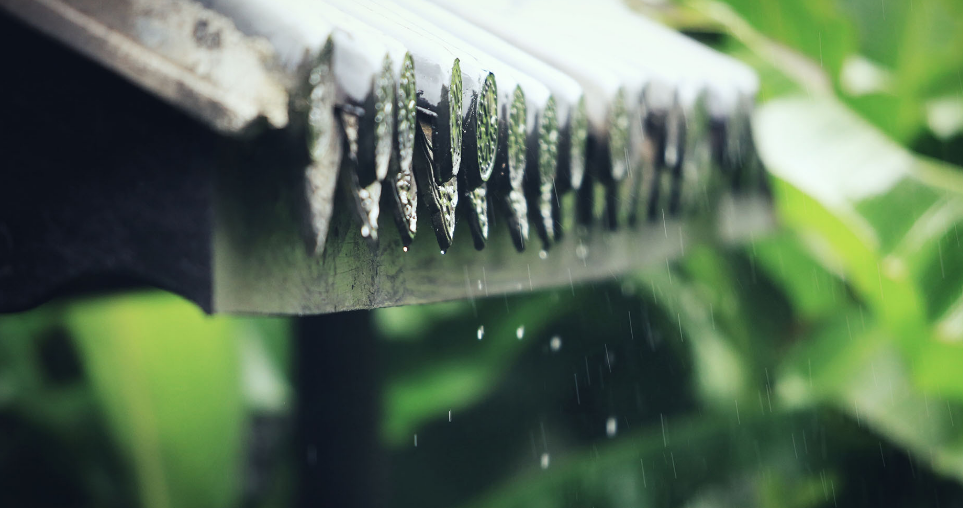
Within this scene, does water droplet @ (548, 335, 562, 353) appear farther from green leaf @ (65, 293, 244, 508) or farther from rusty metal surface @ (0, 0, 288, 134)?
rusty metal surface @ (0, 0, 288, 134)

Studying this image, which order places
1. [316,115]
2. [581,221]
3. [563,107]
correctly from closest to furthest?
1. [316,115]
2. [563,107]
3. [581,221]

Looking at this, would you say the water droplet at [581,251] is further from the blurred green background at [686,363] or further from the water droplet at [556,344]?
the water droplet at [556,344]

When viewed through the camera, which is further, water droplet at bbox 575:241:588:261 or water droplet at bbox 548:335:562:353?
water droplet at bbox 548:335:562:353

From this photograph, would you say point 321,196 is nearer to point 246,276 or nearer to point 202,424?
point 246,276

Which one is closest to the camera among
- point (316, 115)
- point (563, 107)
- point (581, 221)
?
point (316, 115)

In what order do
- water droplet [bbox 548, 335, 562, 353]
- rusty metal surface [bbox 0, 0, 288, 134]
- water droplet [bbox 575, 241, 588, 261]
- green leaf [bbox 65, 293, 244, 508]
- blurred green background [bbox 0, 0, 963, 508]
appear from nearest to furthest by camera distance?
rusty metal surface [bbox 0, 0, 288, 134] → water droplet [bbox 575, 241, 588, 261] → blurred green background [bbox 0, 0, 963, 508] → green leaf [bbox 65, 293, 244, 508] → water droplet [bbox 548, 335, 562, 353]

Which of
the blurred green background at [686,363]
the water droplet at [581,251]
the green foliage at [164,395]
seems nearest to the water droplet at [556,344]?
the blurred green background at [686,363]

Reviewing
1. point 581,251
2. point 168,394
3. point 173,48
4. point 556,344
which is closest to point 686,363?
point 556,344

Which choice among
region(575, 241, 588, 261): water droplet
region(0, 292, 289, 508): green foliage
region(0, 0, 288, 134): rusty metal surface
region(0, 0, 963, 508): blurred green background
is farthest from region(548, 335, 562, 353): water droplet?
region(0, 0, 288, 134): rusty metal surface

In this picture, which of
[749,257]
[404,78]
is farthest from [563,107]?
[749,257]
